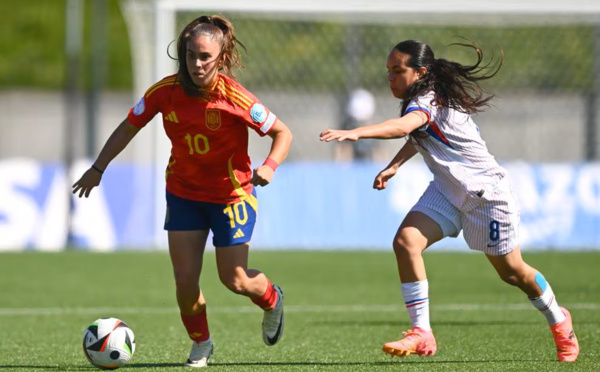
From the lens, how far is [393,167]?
21.0ft

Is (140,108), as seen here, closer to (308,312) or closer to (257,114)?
(257,114)

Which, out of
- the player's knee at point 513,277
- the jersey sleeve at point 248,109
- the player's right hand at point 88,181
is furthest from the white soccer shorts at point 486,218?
the player's right hand at point 88,181

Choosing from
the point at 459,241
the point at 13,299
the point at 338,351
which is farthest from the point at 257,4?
the point at 338,351

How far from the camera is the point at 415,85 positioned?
620 cm

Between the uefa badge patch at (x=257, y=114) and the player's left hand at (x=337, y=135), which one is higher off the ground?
the uefa badge patch at (x=257, y=114)

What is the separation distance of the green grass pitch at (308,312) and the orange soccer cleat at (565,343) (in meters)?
0.07

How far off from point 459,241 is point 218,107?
32.0 ft

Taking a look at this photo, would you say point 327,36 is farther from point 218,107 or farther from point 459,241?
point 218,107

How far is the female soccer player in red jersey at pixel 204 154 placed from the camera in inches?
237

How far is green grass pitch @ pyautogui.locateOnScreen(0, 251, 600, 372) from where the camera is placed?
643 centimetres

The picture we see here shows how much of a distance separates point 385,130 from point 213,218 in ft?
3.85

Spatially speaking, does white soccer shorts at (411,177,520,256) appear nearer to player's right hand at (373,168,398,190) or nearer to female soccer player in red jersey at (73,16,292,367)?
player's right hand at (373,168,398,190)

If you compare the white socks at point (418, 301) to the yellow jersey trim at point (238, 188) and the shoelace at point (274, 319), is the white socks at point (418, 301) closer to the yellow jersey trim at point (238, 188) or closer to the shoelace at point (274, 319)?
the shoelace at point (274, 319)

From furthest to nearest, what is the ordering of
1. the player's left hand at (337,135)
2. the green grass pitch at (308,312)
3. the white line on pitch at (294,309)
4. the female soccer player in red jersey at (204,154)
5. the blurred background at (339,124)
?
the blurred background at (339,124), the white line on pitch at (294,309), the green grass pitch at (308,312), the female soccer player in red jersey at (204,154), the player's left hand at (337,135)
